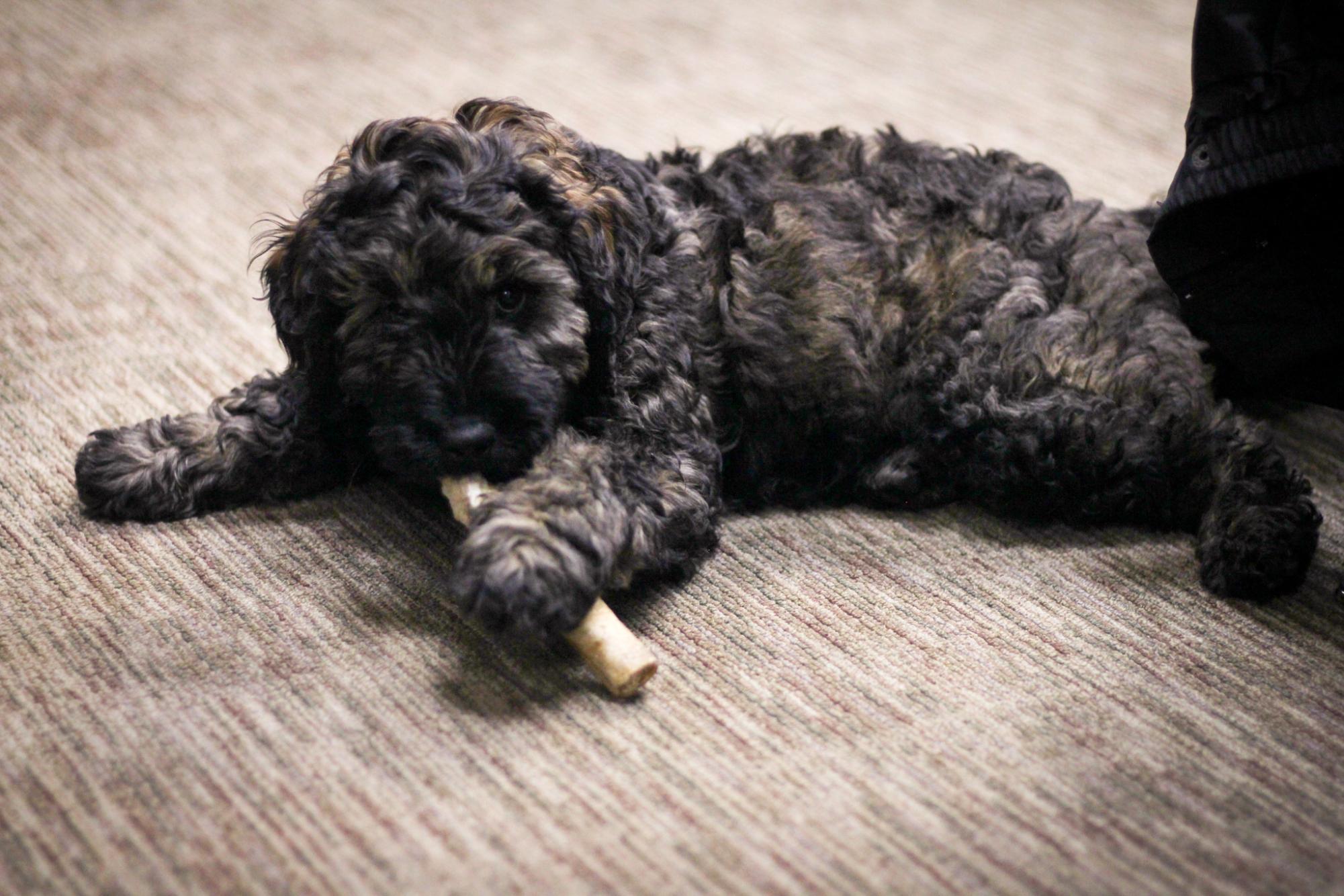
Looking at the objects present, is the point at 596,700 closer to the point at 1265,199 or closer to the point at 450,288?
the point at 450,288

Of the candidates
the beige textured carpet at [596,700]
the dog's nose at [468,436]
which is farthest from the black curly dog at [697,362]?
the beige textured carpet at [596,700]

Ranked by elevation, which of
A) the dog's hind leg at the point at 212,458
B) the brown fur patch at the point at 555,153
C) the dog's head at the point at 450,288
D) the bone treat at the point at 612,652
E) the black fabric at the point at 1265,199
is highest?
the black fabric at the point at 1265,199

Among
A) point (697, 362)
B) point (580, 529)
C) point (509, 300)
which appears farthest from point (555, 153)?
point (580, 529)

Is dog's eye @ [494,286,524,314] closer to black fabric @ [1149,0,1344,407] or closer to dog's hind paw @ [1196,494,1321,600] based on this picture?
black fabric @ [1149,0,1344,407]

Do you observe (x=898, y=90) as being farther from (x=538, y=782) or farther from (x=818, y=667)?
(x=538, y=782)

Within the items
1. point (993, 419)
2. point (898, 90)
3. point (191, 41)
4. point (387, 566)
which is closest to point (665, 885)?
point (387, 566)

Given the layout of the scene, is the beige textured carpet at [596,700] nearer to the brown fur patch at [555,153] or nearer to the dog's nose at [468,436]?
the dog's nose at [468,436]

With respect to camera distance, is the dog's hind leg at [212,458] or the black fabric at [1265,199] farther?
the dog's hind leg at [212,458]

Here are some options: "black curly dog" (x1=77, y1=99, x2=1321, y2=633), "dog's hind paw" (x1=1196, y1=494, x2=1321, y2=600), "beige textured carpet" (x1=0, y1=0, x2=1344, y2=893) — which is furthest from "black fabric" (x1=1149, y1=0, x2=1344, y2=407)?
"beige textured carpet" (x1=0, y1=0, x2=1344, y2=893)
